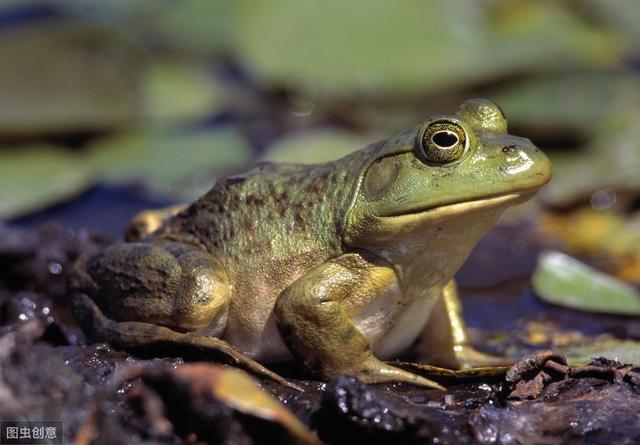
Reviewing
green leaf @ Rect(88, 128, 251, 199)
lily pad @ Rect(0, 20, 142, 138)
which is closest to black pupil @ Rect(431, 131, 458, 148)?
green leaf @ Rect(88, 128, 251, 199)

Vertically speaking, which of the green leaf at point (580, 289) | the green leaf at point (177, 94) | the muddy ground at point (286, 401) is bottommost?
the green leaf at point (177, 94)

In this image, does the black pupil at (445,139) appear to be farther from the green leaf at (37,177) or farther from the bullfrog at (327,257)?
the green leaf at (37,177)

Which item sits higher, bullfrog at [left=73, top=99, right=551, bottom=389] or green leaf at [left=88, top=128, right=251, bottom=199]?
bullfrog at [left=73, top=99, right=551, bottom=389]

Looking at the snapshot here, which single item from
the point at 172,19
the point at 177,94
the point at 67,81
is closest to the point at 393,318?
the point at 67,81

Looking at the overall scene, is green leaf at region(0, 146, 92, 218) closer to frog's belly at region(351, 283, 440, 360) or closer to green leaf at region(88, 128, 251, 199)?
green leaf at region(88, 128, 251, 199)

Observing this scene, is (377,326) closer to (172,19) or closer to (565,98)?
(565,98)

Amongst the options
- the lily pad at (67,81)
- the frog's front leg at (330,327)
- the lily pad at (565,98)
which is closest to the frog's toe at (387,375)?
the frog's front leg at (330,327)
